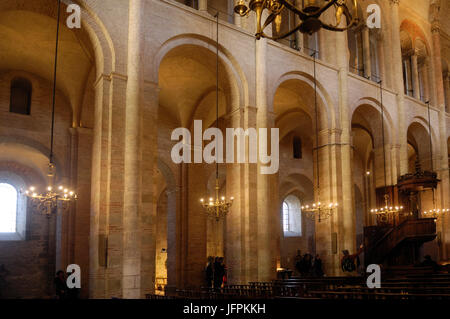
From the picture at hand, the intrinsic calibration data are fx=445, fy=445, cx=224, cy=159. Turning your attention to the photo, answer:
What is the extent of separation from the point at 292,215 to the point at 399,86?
34.9 ft

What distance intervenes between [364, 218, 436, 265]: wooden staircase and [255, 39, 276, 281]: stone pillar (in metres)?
6.25

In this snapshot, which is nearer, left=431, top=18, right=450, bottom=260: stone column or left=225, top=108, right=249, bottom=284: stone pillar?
left=225, top=108, right=249, bottom=284: stone pillar

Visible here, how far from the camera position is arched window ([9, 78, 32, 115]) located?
54.7ft

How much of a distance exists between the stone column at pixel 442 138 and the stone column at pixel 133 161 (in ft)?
60.0

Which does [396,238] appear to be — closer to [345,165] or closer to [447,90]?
[345,165]

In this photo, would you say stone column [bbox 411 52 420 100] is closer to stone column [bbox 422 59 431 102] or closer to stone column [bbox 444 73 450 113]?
stone column [bbox 422 59 431 102]

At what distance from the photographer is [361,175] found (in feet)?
95.1

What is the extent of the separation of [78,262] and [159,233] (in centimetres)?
771

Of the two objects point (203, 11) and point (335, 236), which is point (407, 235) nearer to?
point (335, 236)

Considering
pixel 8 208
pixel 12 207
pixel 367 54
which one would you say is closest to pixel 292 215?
pixel 367 54

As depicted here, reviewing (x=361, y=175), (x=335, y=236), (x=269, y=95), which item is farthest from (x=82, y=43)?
(x=361, y=175)

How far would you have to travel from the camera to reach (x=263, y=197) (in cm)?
1469

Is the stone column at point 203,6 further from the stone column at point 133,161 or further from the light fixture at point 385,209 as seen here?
the light fixture at point 385,209

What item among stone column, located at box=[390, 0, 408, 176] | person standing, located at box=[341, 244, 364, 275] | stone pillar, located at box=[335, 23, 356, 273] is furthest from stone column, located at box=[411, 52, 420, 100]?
person standing, located at box=[341, 244, 364, 275]
